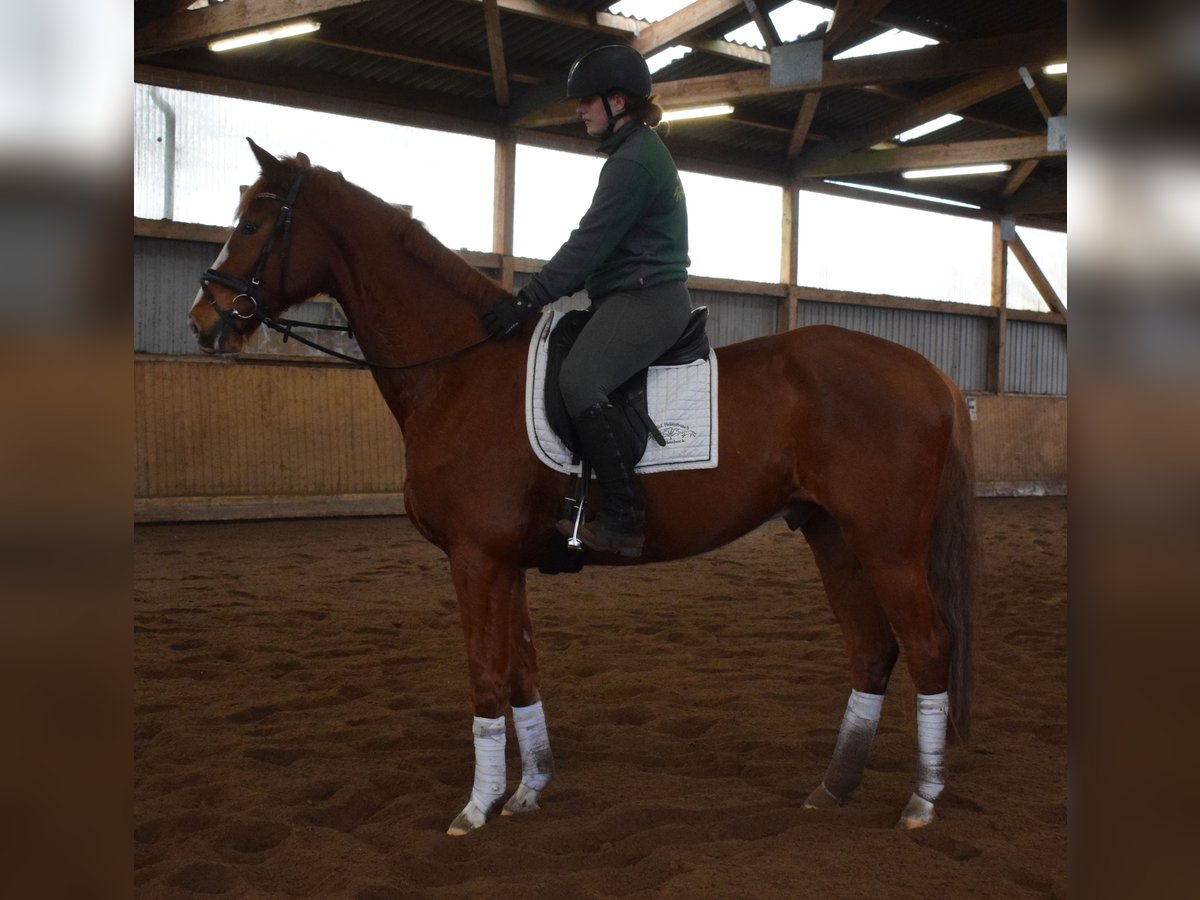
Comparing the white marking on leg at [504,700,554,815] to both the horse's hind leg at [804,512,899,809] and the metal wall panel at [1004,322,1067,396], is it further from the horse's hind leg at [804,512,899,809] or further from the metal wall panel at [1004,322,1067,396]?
the metal wall panel at [1004,322,1067,396]

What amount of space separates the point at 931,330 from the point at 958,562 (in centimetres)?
1240

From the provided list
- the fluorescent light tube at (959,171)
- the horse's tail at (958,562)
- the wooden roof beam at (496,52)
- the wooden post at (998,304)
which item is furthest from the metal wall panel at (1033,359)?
the horse's tail at (958,562)

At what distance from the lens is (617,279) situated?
2.92 meters

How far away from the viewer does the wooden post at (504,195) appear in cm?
1112

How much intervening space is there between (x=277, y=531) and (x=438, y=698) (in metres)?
5.21

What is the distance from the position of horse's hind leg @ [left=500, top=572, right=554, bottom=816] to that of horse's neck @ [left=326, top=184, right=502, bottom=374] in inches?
32.2

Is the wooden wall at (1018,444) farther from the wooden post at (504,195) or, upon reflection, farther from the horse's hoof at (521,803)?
the horse's hoof at (521,803)

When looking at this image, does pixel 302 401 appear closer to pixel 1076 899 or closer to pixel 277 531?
pixel 277 531

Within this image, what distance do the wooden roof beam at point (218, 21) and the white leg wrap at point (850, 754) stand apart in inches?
292

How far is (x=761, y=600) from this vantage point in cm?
598

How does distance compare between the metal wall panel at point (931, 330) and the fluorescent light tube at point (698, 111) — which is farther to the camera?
the metal wall panel at point (931, 330)

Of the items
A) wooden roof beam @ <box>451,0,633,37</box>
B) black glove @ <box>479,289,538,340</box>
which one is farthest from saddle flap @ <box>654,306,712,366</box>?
wooden roof beam @ <box>451,0,633,37</box>

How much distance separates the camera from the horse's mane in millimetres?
2984

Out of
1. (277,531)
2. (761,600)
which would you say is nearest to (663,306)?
(761,600)
